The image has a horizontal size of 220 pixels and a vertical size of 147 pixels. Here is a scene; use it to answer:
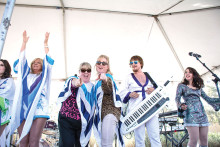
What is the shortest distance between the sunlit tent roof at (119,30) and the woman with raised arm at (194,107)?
3.82 feet

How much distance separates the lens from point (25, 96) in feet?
7.10

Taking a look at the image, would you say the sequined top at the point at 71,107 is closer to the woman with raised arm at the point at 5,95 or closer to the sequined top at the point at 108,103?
the sequined top at the point at 108,103

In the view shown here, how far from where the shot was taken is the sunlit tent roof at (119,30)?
3904 millimetres

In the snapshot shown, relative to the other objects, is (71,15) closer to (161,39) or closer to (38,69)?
(38,69)

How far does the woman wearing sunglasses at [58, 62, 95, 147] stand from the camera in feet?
6.00

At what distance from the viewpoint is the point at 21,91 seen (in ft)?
6.95

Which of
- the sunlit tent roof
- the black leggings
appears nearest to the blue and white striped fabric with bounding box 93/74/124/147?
the black leggings

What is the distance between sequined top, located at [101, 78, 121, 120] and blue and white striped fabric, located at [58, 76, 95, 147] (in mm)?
157

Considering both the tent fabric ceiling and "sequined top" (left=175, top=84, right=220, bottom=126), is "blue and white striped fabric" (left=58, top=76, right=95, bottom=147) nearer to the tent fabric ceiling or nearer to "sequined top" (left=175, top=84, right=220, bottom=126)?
"sequined top" (left=175, top=84, right=220, bottom=126)

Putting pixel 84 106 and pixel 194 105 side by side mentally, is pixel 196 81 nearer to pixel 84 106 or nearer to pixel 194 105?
pixel 194 105

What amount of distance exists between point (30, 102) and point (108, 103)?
3.31ft

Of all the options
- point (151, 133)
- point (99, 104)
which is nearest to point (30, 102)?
point (99, 104)

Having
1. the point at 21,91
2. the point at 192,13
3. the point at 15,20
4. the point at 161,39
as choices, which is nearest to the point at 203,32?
the point at 192,13

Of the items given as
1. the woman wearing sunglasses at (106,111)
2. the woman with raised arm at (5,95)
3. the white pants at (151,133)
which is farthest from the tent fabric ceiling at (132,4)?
the white pants at (151,133)
